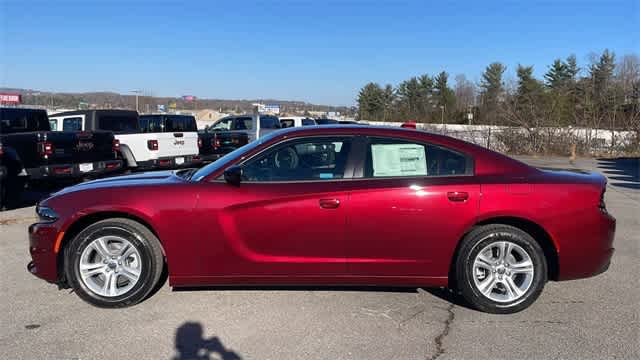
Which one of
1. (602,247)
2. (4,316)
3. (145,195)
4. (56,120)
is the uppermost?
(56,120)

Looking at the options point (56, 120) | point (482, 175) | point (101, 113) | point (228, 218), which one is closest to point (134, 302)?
point (228, 218)

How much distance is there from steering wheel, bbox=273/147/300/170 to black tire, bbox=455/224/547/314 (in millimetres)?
1588

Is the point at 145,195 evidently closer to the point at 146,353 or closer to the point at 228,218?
the point at 228,218

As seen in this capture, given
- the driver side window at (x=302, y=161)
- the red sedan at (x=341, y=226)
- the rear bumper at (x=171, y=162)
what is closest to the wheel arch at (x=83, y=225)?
the red sedan at (x=341, y=226)

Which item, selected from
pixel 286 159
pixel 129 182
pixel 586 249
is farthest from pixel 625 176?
pixel 129 182

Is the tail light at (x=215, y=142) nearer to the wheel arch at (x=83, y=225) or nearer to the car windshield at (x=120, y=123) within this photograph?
the car windshield at (x=120, y=123)

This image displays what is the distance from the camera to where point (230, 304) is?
421cm

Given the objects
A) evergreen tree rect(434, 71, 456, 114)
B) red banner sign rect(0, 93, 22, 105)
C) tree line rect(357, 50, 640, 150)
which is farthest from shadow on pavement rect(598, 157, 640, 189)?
evergreen tree rect(434, 71, 456, 114)

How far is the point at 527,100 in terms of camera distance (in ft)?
103

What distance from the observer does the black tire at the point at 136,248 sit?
4.09 meters

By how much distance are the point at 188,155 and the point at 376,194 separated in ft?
33.1

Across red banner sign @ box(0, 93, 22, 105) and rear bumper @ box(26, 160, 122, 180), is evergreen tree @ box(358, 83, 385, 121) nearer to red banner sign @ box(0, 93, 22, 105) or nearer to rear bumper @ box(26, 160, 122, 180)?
red banner sign @ box(0, 93, 22, 105)

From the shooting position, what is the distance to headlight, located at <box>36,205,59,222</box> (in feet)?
13.6

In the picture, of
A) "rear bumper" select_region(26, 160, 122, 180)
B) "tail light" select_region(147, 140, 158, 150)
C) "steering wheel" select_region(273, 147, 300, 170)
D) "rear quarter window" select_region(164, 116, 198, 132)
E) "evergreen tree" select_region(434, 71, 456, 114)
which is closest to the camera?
"steering wheel" select_region(273, 147, 300, 170)
